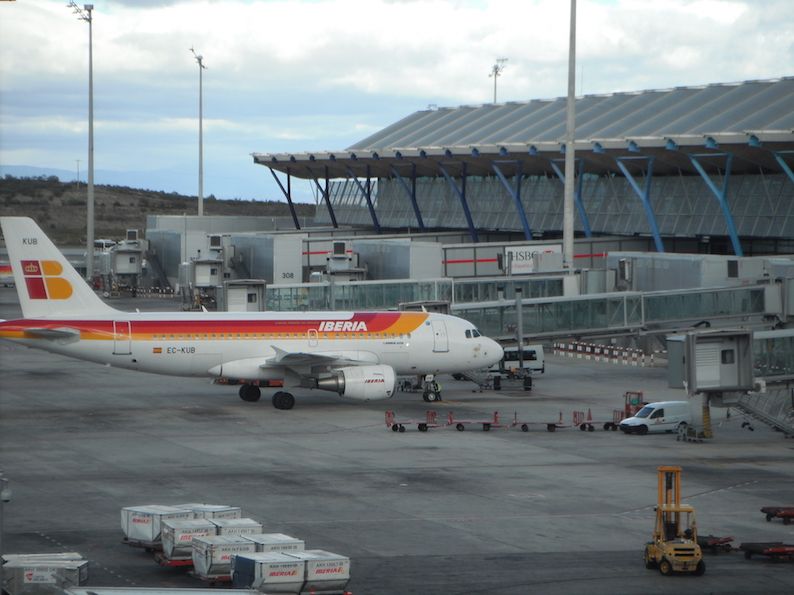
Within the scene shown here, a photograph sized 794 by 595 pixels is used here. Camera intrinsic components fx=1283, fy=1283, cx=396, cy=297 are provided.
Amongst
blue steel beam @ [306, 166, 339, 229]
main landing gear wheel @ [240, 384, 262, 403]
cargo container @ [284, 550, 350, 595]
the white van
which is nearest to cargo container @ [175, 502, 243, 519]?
cargo container @ [284, 550, 350, 595]

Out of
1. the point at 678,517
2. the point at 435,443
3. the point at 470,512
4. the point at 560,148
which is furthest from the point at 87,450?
the point at 560,148

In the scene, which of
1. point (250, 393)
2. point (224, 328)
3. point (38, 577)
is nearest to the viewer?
point (38, 577)

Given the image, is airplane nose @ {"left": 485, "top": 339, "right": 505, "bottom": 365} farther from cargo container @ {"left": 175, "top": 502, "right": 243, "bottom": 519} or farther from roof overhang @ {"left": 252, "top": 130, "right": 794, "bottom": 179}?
roof overhang @ {"left": 252, "top": 130, "right": 794, "bottom": 179}

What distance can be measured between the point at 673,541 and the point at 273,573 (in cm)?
924

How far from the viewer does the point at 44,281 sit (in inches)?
2077

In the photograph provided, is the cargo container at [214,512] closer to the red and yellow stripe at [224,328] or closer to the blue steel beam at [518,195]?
the red and yellow stripe at [224,328]

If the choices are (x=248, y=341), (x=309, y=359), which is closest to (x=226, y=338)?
(x=248, y=341)

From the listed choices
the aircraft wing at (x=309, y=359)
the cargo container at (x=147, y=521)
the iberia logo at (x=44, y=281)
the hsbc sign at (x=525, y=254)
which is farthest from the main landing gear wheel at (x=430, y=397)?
the hsbc sign at (x=525, y=254)

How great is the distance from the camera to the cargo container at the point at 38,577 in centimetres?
2439

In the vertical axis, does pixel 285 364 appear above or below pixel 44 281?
below

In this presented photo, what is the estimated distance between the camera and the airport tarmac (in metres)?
27.9

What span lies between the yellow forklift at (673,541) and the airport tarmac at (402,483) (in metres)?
0.43

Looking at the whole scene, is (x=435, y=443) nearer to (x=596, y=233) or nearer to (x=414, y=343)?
(x=414, y=343)

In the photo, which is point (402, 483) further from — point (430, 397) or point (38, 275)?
point (38, 275)
